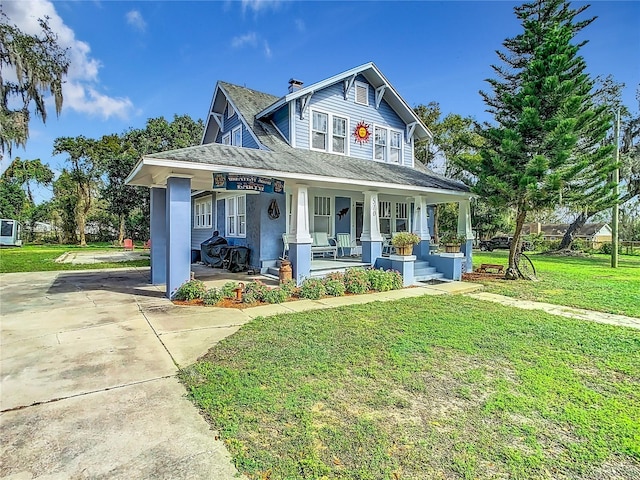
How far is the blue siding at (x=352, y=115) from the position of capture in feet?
38.9

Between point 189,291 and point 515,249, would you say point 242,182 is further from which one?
point 515,249

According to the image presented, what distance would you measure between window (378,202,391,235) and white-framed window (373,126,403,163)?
1820mm

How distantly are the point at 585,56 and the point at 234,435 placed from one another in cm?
1318

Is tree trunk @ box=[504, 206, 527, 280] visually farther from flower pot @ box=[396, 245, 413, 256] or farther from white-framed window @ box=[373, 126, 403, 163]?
white-framed window @ box=[373, 126, 403, 163]

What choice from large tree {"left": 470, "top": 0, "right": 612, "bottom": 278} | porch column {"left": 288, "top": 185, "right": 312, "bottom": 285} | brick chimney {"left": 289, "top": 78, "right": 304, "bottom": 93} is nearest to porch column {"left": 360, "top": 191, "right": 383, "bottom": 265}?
porch column {"left": 288, "top": 185, "right": 312, "bottom": 285}

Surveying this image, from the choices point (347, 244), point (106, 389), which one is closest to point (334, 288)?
point (347, 244)

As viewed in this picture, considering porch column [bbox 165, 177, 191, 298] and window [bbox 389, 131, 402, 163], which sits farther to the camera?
window [bbox 389, 131, 402, 163]

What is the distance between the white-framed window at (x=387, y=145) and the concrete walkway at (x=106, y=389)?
847 cm

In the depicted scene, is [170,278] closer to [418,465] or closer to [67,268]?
[418,465]

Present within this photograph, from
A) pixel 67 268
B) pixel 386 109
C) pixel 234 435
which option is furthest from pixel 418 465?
pixel 67 268

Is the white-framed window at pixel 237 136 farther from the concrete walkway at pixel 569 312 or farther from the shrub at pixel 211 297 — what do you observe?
the concrete walkway at pixel 569 312

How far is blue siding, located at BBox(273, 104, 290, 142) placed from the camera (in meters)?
11.8

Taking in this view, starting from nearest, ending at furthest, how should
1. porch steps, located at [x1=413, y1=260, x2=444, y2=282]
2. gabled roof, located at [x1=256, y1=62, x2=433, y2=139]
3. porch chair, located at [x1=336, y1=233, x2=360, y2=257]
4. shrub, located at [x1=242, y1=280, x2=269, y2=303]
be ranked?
shrub, located at [x1=242, y1=280, x2=269, y2=303]
porch steps, located at [x1=413, y1=260, x2=444, y2=282]
gabled roof, located at [x1=256, y1=62, x2=433, y2=139]
porch chair, located at [x1=336, y1=233, x2=360, y2=257]

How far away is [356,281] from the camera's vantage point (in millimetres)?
8906
